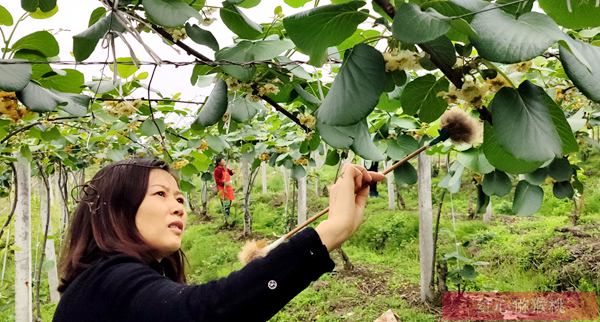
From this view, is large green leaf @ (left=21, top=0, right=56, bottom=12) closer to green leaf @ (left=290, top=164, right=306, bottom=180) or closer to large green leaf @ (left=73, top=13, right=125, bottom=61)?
large green leaf @ (left=73, top=13, right=125, bottom=61)

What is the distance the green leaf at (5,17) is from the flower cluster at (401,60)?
586mm

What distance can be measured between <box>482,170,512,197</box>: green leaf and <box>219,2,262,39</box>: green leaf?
1.05 m

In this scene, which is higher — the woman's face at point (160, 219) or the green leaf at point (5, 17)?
the green leaf at point (5, 17)

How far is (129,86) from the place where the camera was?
1.31 metres

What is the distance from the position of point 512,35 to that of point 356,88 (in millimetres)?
163

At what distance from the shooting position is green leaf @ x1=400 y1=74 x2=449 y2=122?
619 millimetres

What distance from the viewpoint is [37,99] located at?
2.20 ft

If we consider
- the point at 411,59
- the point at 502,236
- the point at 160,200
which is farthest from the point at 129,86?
the point at 502,236

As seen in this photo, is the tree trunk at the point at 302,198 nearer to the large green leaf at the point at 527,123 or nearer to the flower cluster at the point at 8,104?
the flower cluster at the point at 8,104

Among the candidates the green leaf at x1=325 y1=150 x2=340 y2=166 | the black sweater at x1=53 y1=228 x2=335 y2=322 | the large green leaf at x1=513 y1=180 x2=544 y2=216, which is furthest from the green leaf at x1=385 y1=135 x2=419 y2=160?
the black sweater at x1=53 y1=228 x2=335 y2=322

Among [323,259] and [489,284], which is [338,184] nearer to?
[323,259]

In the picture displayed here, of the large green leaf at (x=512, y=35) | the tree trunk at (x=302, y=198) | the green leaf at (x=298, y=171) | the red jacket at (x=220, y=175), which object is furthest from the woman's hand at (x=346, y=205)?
the red jacket at (x=220, y=175)

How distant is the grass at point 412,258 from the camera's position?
12.0ft

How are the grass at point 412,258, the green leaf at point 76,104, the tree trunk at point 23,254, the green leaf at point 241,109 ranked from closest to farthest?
the green leaf at point 76,104 → the green leaf at point 241,109 → the tree trunk at point 23,254 → the grass at point 412,258
